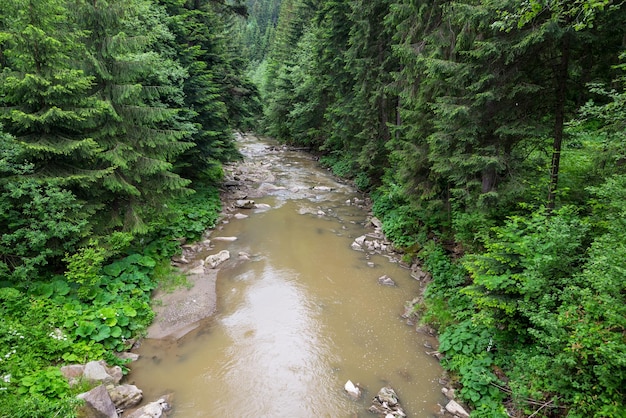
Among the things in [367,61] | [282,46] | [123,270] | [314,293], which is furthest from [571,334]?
[282,46]

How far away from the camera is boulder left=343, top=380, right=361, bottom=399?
651 centimetres

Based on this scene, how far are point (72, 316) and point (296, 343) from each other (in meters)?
4.85

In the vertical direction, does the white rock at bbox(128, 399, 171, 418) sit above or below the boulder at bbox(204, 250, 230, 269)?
above

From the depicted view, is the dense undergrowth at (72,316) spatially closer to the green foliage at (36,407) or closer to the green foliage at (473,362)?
the green foliage at (36,407)

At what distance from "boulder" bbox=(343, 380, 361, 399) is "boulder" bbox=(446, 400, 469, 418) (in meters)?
1.63

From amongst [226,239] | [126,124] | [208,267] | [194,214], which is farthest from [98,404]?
[194,214]

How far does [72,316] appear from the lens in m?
7.14

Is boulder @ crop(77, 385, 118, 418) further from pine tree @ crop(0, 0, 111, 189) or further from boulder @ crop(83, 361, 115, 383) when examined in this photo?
pine tree @ crop(0, 0, 111, 189)

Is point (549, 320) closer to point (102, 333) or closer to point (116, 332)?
point (116, 332)

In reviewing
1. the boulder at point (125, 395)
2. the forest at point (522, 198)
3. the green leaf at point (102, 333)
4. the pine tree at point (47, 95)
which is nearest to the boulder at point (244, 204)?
the forest at point (522, 198)

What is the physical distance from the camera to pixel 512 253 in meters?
6.23

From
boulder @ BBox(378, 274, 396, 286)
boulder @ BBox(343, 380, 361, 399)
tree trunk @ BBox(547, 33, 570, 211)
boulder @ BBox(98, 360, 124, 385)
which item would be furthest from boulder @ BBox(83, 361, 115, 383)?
tree trunk @ BBox(547, 33, 570, 211)

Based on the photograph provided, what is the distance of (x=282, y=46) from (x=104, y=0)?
109 feet

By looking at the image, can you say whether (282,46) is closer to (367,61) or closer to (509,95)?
(367,61)
